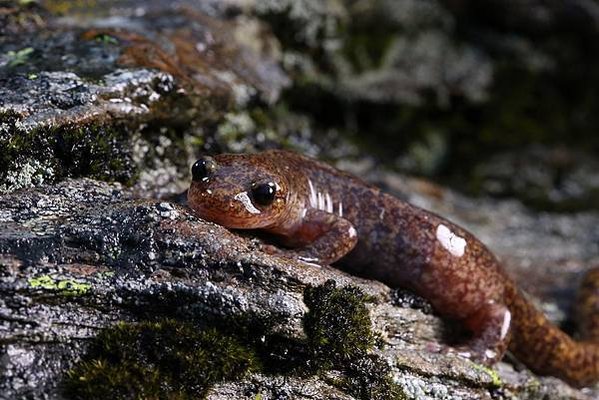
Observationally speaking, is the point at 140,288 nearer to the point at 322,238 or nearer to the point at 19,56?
the point at 322,238

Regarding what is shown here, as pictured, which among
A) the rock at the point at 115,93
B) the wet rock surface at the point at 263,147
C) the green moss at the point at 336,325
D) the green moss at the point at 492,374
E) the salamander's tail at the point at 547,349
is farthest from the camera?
the salamander's tail at the point at 547,349

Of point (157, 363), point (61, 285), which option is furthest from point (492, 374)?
A: point (61, 285)

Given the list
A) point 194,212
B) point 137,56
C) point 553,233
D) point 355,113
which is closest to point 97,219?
point 194,212

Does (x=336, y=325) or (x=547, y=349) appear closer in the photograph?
(x=336, y=325)

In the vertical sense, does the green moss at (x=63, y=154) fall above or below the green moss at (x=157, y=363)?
above

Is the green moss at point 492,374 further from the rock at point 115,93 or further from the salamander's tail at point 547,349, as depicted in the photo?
the rock at point 115,93

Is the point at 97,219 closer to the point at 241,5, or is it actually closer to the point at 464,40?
the point at 241,5

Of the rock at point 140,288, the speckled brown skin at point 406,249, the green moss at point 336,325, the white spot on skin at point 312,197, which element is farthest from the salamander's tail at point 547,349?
the green moss at point 336,325
